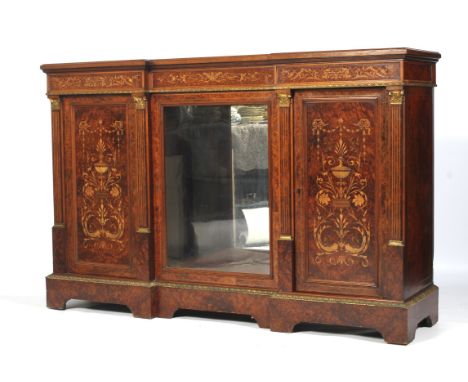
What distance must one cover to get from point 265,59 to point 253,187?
0.73 metres

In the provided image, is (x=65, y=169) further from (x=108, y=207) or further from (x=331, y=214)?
(x=331, y=214)

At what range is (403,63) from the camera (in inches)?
235

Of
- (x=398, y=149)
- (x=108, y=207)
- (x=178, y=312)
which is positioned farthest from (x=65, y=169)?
(x=398, y=149)

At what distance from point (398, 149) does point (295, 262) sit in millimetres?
862

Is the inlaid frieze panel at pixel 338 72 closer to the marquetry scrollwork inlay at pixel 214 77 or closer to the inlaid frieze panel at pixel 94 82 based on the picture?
the marquetry scrollwork inlay at pixel 214 77

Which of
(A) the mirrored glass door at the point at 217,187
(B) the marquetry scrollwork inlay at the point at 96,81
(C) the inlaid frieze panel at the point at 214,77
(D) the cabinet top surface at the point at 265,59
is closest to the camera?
(D) the cabinet top surface at the point at 265,59

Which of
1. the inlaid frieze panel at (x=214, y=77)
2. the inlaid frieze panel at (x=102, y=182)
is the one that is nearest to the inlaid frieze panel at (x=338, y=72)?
the inlaid frieze panel at (x=214, y=77)

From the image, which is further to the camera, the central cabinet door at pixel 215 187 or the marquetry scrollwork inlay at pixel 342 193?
the central cabinet door at pixel 215 187

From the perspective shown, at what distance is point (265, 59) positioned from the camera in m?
6.32

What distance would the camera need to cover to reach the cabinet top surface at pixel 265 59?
5992 mm

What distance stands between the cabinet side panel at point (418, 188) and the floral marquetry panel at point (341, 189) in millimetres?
173

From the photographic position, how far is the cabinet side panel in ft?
20.0

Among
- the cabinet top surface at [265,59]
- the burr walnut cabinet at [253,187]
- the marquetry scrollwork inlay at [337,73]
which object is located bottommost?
the burr walnut cabinet at [253,187]

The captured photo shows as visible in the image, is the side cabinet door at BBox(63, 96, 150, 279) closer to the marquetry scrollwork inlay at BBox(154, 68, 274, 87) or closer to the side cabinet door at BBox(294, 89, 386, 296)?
the marquetry scrollwork inlay at BBox(154, 68, 274, 87)
